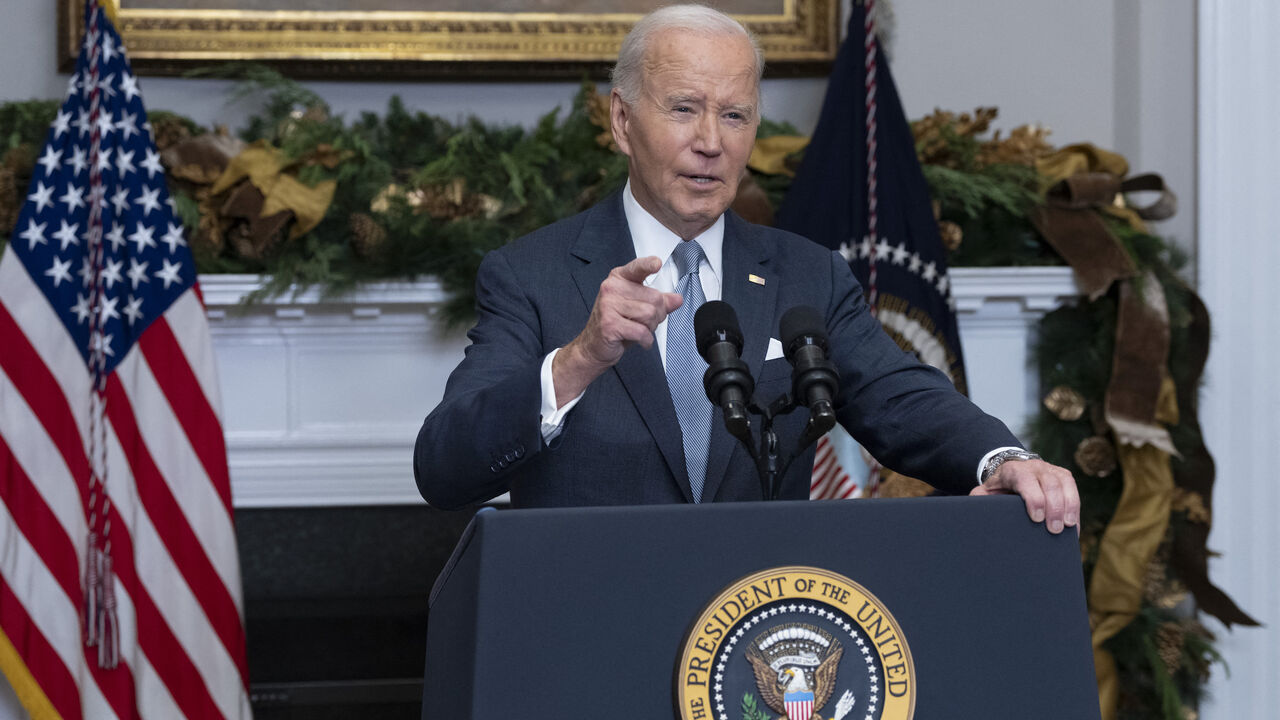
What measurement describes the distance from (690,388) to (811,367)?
434mm

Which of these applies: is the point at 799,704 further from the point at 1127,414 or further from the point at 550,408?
the point at 1127,414

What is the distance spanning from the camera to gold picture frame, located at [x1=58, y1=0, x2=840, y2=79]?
336 cm

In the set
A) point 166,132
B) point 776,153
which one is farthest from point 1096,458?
point 166,132

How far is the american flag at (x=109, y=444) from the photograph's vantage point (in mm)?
2691

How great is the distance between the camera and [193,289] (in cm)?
289

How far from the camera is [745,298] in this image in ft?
5.52

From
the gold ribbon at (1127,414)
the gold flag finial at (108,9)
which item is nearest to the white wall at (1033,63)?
the gold ribbon at (1127,414)

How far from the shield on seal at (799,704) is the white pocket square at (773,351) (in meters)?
0.68

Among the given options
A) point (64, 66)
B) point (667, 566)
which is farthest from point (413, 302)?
point (667, 566)

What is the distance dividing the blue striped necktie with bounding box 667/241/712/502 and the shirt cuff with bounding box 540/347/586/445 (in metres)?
0.28

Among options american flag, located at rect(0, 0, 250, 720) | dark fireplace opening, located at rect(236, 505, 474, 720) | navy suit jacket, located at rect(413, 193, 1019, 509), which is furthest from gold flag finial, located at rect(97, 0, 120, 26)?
navy suit jacket, located at rect(413, 193, 1019, 509)

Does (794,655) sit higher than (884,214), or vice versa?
(884,214)

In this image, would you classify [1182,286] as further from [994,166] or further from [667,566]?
[667,566]

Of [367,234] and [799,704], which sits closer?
[799,704]
